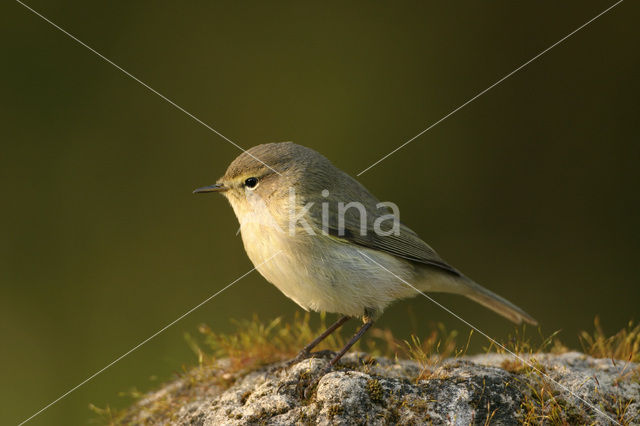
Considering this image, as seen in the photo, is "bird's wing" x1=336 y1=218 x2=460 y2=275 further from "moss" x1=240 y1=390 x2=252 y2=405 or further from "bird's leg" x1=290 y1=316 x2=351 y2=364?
"moss" x1=240 y1=390 x2=252 y2=405

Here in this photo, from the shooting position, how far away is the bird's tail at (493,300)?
4691 mm

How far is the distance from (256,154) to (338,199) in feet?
2.30

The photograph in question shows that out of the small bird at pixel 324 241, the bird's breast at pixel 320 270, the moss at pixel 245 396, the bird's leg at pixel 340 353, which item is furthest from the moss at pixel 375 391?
the bird's breast at pixel 320 270

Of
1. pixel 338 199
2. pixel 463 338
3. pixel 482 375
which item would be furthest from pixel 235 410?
pixel 463 338

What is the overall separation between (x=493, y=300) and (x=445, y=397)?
193 cm

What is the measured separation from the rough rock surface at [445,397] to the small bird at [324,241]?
0.50 m

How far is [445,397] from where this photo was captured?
3.02 metres

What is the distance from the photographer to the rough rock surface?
2932mm

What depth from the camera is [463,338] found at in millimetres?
5887

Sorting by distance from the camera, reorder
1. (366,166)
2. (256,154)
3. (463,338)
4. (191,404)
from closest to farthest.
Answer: (191,404)
(256,154)
(463,338)
(366,166)

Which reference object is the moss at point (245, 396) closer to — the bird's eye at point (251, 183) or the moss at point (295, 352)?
the moss at point (295, 352)

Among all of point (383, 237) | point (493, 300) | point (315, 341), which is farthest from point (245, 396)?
point (493, 300)

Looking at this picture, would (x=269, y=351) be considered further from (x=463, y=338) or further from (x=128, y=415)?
(x=463, y=338)

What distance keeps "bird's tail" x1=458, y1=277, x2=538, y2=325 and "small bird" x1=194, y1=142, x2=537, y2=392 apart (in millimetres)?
12
